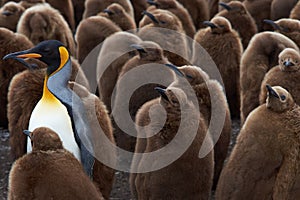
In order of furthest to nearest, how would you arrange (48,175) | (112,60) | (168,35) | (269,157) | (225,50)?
(168,35)
(225,50)
(112,60)
(269,157)
(48,175)

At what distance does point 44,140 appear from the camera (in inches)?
134

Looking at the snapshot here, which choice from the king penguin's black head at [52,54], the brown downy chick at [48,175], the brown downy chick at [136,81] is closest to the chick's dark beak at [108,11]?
the brown downy chick at [136,81]

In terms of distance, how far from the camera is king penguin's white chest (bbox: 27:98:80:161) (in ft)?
12.8

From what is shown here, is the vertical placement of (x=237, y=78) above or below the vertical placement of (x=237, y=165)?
below

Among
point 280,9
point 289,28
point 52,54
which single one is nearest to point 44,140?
point 52,54

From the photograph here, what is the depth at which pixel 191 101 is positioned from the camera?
431cm

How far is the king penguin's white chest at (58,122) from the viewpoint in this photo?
3895 millimetres

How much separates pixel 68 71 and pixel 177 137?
0.70 meters

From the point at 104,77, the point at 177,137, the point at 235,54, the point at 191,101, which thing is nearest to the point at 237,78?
the point at 235,54

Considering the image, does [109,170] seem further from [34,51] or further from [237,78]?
[237,78]

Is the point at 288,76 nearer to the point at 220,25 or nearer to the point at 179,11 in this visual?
the point at 220,25

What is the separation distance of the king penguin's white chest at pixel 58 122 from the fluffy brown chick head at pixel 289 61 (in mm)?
1593

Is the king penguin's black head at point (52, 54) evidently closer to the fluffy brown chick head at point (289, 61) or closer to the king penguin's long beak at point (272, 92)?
the king penguin's long beak at point (272, 92)

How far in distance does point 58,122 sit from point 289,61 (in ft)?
5.51
